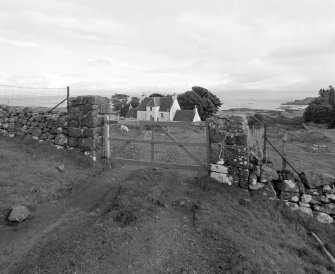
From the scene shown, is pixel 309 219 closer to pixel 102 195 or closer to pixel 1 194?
pixel 102 195

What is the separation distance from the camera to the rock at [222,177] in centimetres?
762

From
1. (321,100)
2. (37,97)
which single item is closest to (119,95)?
(321,100)

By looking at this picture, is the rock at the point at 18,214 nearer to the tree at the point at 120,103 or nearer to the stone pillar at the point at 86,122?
the stone pillar at the point at 86,122

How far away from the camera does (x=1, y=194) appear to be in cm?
683

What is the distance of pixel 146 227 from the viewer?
5.73m

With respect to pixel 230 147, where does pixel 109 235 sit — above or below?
below

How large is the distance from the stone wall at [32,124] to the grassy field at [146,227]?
6.81 ft

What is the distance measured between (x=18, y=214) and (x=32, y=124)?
6.35m

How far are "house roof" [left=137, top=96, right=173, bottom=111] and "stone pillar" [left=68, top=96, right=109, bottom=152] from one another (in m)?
45.7

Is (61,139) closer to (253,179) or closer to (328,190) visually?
(253,179)

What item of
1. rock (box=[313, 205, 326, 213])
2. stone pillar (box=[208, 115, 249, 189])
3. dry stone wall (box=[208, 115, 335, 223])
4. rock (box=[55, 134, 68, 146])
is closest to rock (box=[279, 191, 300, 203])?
dry stone wall (box=[208, 115, 335, 223])

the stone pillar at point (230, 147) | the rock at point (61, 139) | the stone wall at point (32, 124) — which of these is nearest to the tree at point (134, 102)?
the stone wall at point (32, 124)

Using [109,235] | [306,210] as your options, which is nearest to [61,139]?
[109,235]

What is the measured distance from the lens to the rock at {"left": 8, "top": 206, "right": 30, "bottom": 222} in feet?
19.7
